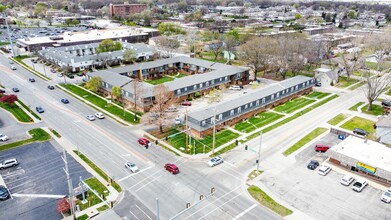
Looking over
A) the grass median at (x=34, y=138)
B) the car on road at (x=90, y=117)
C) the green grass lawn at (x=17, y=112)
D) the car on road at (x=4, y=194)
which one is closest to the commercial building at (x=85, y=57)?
the green grass lawn at (x=17, y=112)

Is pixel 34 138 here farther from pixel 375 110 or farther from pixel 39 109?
pixel 375 110

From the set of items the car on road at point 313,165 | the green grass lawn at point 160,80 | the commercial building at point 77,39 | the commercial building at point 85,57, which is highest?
the commercial building at point 77,39

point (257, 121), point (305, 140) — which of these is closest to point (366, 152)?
point (305, 140)

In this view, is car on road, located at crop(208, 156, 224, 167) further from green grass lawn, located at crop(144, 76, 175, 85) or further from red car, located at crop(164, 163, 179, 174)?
green grass lawn, located at crop(144, 76, 175, 85)

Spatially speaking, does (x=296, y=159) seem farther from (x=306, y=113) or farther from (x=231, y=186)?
(x=306, y=113)

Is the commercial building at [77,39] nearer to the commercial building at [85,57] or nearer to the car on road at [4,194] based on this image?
the commercial building at [85,57]
